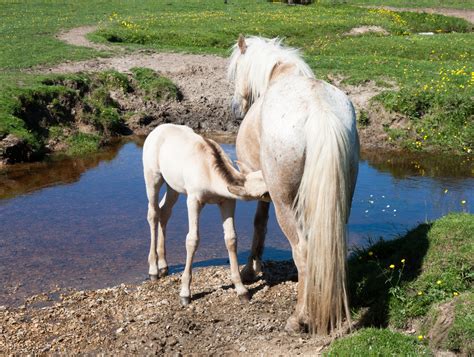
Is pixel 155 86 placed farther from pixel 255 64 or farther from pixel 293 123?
pixel 293 123

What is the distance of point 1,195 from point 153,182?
513 cm

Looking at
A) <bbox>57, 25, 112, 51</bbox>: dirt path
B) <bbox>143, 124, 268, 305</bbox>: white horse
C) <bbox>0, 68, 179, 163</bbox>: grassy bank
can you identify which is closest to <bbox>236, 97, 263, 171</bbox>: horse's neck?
<bbox>143, 124, 268, 305</bbox>: white horse

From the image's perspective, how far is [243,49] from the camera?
321 inches

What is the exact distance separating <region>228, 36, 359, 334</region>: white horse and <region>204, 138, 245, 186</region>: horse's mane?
2.17 feet

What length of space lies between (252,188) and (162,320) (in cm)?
167

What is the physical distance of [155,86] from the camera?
60.1 ft

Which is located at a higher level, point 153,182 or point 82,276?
point 153,182

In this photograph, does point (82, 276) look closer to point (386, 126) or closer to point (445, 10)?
point (386, 126)

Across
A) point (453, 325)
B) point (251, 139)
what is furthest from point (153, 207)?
point (453, 325)

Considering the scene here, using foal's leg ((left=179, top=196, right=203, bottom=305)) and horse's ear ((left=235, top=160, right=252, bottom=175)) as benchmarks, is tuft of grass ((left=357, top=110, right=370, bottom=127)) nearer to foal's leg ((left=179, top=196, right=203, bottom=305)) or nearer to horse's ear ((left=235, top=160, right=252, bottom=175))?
foal's leg ((left=179, top=196, right=203, bottom=305))

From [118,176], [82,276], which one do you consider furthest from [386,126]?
[82,276]

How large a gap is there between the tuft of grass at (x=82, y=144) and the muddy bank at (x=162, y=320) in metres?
7.51

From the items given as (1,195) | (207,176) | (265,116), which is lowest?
(1,195)

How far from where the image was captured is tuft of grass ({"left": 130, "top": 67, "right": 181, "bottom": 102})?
1816 centimetres
